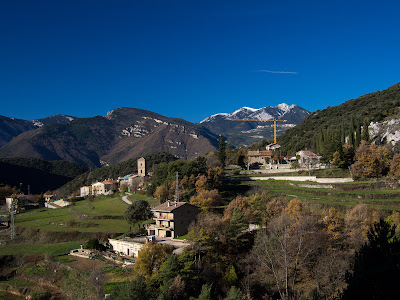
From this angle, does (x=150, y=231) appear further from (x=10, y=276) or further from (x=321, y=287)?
(x=321, y=287)

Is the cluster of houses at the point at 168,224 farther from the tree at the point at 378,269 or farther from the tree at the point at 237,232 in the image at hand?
the tree at the point at 378,269

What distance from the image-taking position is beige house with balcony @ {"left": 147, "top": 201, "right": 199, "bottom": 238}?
37578 millimetres

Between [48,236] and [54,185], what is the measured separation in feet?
305

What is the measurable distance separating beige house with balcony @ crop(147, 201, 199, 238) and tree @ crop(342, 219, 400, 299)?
79.5 feet

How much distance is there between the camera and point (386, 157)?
4569 centimetres

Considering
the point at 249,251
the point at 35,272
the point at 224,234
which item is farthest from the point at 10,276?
the point at 249,251

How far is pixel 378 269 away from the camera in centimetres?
1434

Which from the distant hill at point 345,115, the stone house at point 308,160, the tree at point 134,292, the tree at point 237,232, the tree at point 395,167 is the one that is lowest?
the tree at point 134,292

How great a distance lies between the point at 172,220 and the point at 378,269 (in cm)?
2597

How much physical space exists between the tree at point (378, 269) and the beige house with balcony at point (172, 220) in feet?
79.5

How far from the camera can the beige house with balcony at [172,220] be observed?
3758 centimetres

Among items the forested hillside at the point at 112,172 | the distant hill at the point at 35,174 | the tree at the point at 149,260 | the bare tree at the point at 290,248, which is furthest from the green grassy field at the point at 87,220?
the distant hill at the point at 35,174

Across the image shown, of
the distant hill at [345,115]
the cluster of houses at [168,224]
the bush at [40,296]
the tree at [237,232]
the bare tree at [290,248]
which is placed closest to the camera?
the bush at [40,296]

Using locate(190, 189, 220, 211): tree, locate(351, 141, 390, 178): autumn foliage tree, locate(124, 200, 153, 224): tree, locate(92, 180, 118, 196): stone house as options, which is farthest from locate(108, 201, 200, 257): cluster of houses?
locate(92, 180, 118, 196): stone house
